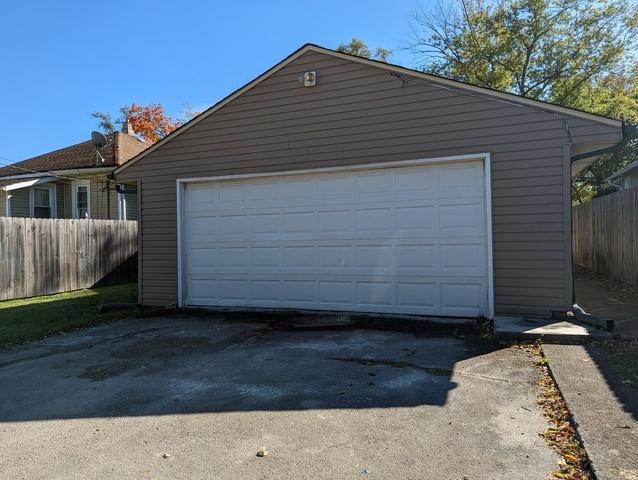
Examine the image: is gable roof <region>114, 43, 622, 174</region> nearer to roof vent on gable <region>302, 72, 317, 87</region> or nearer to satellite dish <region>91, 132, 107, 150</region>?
roof vent on gable <region>302, 72, 317, 87</region>

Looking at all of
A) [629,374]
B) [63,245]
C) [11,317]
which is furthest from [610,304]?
[63,245]

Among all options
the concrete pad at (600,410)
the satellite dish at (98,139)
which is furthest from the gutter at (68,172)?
the concrete pad at (600,410)

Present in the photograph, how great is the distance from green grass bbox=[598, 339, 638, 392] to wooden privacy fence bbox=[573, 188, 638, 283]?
207 inches

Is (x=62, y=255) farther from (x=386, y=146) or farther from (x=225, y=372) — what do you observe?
(x=225, y=372)

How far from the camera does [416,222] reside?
7652 millimetres

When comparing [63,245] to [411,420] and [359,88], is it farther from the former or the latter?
[411,420]

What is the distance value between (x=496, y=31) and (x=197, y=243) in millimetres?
18655

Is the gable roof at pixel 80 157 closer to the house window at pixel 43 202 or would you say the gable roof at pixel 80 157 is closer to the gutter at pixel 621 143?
the house window at pixel 43 202

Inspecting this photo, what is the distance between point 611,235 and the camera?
456 inches

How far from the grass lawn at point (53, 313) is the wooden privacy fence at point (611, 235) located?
1028 centimetres

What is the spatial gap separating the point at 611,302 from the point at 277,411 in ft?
23.8

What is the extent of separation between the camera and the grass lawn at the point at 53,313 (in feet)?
25.0

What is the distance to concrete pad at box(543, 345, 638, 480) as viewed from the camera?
2.84 metres

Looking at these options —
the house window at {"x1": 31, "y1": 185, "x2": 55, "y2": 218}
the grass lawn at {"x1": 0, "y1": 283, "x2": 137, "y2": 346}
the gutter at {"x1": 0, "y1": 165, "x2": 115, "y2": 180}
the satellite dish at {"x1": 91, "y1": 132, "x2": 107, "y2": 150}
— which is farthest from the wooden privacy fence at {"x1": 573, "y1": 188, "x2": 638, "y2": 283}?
the house window at {"x1": 31, "y1": 185, "x2": 55, "y2": 218}
